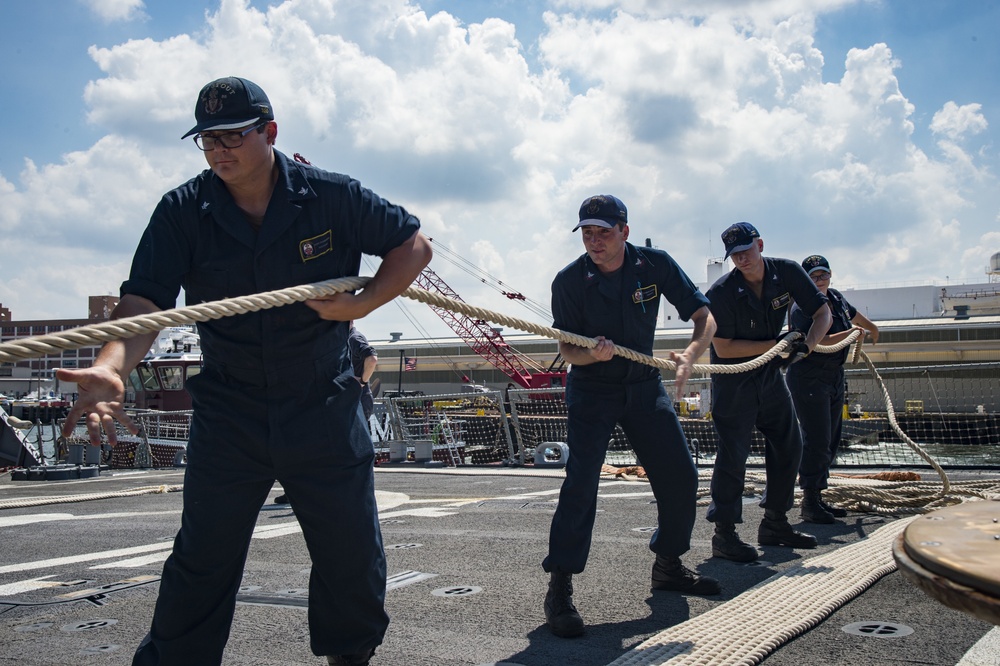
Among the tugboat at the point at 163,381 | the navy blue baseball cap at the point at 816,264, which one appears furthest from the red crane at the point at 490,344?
the navy blue baseball cap at the point at 816,264

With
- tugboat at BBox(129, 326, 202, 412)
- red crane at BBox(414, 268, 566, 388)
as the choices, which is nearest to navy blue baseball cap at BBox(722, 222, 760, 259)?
tugboat at BBox(129, 326, 202, 412)

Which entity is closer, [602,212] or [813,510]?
[602,212]

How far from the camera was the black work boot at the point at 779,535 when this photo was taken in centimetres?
488

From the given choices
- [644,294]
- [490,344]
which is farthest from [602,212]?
[490,344]

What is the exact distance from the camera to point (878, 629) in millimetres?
3039

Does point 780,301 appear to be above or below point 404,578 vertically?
above

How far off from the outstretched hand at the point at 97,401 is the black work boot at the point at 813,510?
16.2ft

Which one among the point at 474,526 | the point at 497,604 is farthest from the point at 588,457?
the point at 474,526

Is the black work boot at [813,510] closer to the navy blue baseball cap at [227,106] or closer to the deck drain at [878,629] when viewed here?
the deck drain at [878,629]

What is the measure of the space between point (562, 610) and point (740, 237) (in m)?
2.60

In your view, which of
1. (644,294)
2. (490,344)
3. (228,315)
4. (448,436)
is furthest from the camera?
(490,344)

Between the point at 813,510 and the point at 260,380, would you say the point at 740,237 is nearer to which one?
the point at 813,510

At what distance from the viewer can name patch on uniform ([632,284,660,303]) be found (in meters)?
3.87

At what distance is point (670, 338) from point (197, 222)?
5834 centimetres
